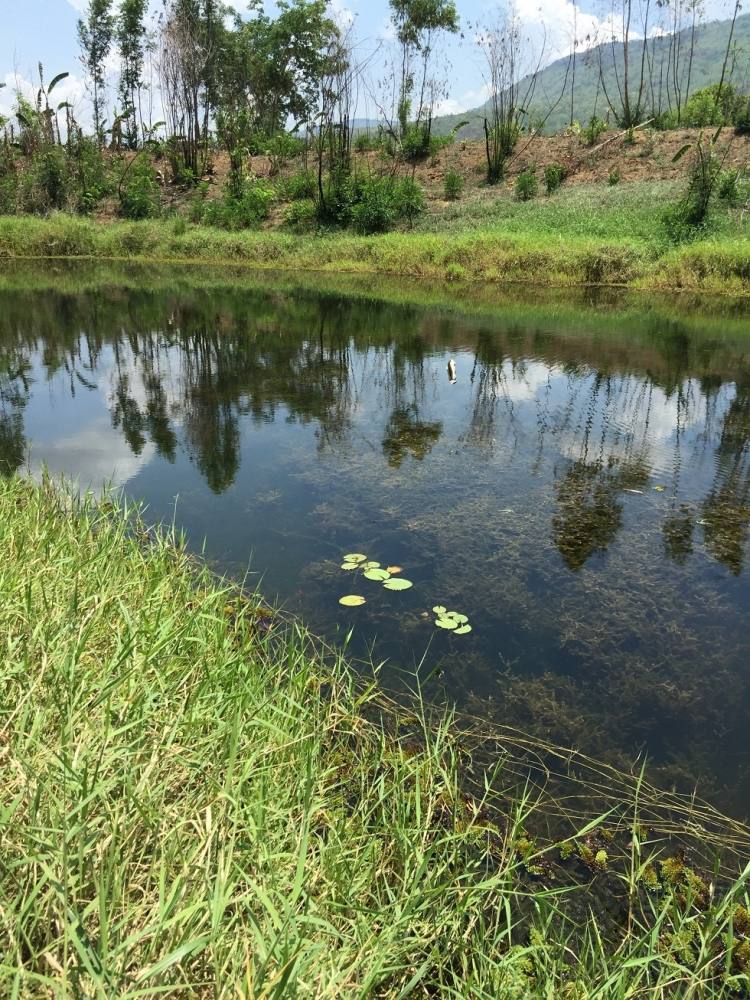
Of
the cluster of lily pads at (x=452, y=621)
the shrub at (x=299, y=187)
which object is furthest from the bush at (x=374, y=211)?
the cluster of lily pads at (x=452, y=621)

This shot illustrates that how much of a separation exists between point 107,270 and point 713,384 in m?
17.9

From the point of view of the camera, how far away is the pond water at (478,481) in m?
3.28

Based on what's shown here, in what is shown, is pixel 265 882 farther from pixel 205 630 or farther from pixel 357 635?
pixel 357 635

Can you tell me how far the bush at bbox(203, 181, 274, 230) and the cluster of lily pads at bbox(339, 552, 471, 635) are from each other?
23.7 metres

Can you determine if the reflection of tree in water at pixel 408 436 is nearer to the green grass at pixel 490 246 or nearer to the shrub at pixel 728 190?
the green grass at pixel 490 246

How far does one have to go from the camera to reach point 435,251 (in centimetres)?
1895

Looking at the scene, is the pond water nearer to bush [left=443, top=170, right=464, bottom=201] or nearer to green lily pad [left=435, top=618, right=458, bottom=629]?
green lily pad [left=435, top=618, right=458, bottom=629]

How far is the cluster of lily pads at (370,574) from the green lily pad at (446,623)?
38cm

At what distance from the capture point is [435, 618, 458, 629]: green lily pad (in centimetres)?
360

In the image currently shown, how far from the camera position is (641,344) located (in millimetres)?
11180

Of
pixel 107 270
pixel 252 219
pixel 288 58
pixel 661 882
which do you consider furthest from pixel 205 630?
pixel 288 58

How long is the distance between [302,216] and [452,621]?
23.7m

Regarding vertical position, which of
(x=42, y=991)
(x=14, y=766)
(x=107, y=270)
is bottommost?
(x=42, y=991)

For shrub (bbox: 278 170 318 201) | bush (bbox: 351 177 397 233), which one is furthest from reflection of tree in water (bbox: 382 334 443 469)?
shrub (bbox: 278 170 318 201)
